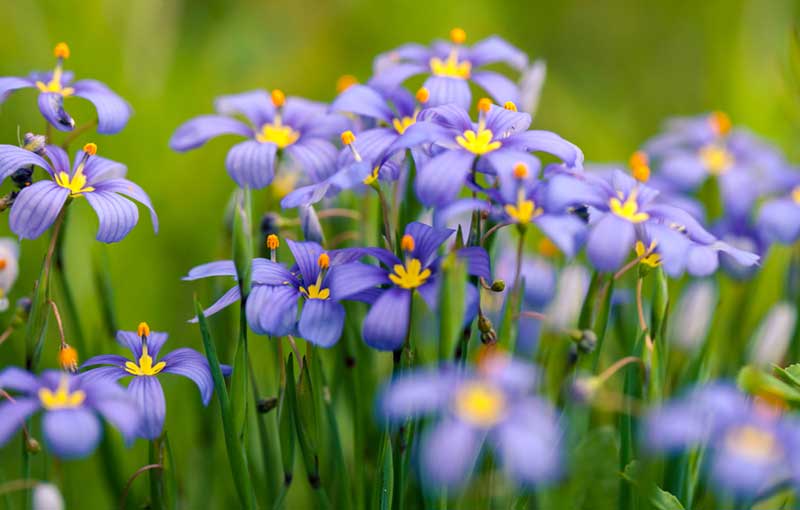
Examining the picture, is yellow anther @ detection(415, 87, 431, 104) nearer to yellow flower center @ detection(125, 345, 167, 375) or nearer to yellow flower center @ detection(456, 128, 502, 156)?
yellow flower center @ detection(456, 128, 502, 156)

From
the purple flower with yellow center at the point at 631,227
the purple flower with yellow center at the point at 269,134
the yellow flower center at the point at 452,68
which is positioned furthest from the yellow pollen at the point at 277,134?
the purple flower with yellow center at the point at 631,227

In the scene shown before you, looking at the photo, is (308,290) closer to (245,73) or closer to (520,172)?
(520,172)

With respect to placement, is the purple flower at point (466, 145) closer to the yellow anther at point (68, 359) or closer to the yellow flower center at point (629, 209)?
the yellow flower center at point (629, 209)

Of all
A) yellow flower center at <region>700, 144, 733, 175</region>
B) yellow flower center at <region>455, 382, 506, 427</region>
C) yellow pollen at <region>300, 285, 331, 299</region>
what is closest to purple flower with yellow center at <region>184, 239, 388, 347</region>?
yellow pollen at <region>300, 285, 331, 299</region>

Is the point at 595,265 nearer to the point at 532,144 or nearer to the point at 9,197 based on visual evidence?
the point at 532,144

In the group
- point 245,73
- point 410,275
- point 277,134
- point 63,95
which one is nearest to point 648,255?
point 410,275
